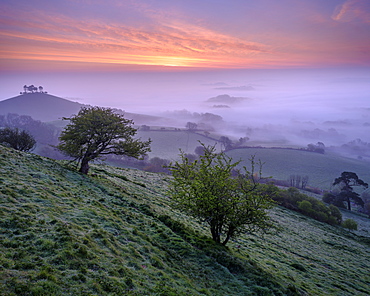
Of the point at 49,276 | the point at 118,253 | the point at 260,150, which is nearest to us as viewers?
the point at 49,276

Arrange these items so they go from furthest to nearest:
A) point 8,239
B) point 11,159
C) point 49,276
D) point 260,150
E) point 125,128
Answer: point 260,150
point 125,128
point 11,159
point 8,239
point 49,276

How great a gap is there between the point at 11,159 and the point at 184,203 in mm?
18230

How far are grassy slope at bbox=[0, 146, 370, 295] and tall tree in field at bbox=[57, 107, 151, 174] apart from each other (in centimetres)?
288

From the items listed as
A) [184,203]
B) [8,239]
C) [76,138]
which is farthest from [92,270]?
[76,138]

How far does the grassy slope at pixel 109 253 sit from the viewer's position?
9945 millimetres

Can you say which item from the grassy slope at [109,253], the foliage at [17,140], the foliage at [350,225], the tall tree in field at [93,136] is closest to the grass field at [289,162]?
the foliage at [350,225]

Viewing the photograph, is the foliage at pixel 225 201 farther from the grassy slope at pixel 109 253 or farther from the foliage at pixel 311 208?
the foliage at pixel 311 208

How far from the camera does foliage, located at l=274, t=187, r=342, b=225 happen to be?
62.9m

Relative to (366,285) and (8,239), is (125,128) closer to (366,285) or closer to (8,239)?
(8,239)

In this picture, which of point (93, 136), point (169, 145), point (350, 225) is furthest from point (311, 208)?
point (169, 145)

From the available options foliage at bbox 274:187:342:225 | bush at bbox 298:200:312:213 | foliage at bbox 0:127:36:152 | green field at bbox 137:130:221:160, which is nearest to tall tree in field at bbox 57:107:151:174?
foliage at bbox 0:127:36:152

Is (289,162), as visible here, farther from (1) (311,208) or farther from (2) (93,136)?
(2) (93,136)

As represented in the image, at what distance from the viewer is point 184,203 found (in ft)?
66.3

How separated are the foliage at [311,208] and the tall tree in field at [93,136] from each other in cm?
4792
